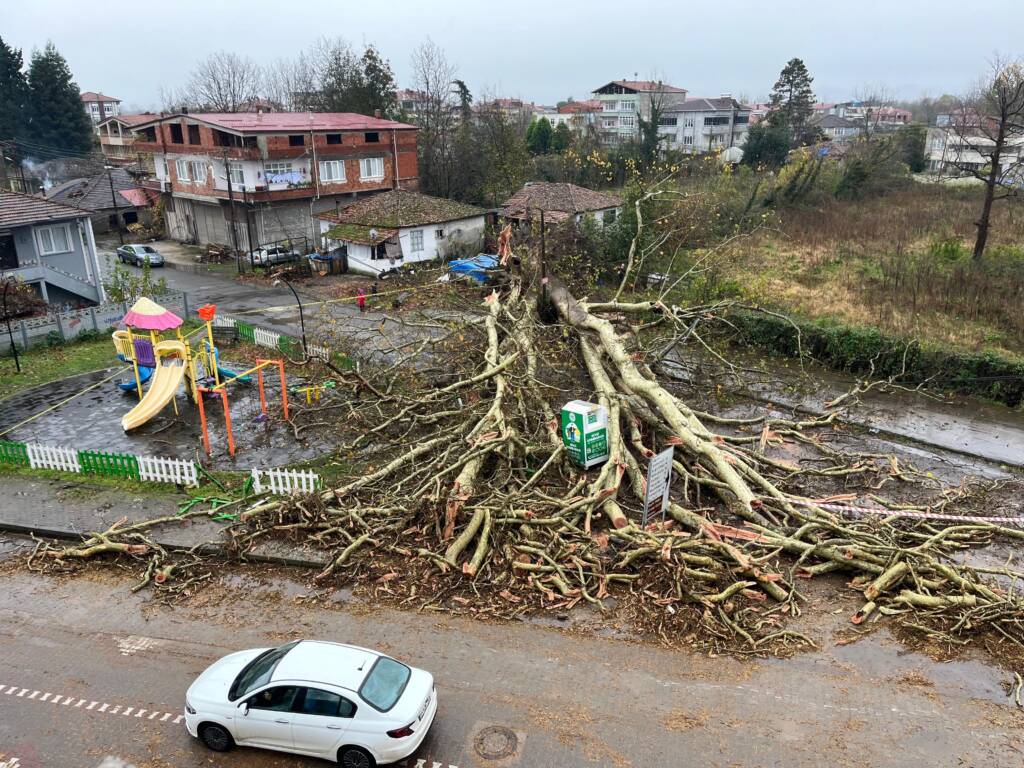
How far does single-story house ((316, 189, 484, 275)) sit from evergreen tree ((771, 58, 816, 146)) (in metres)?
38.2

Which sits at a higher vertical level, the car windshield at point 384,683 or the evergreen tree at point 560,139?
the evergreen tree at point 560,139

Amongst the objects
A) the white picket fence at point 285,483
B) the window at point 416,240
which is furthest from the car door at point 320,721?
the window at point 416,240

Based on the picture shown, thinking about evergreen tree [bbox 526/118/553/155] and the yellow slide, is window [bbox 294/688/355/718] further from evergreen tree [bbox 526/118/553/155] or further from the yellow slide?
evergreen tree [bbox 526/118/553/155]

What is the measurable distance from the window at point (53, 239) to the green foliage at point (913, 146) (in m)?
51.3

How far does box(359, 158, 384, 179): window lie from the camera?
39781 millimetres

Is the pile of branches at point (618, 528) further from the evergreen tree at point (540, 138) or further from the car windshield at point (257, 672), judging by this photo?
the evergreen tree at point (540, 138)

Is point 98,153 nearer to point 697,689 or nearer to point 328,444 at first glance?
point 328,444

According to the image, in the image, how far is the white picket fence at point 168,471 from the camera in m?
13.9

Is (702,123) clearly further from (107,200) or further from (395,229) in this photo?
(107,200)

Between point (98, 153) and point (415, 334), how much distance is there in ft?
182

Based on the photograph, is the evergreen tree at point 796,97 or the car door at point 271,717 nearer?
the car door at point 271,717

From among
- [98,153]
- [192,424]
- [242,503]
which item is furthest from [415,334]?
[98,153]

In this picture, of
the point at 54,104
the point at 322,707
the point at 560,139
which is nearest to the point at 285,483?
the point at 322,707

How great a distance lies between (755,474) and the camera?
40.8 ft
